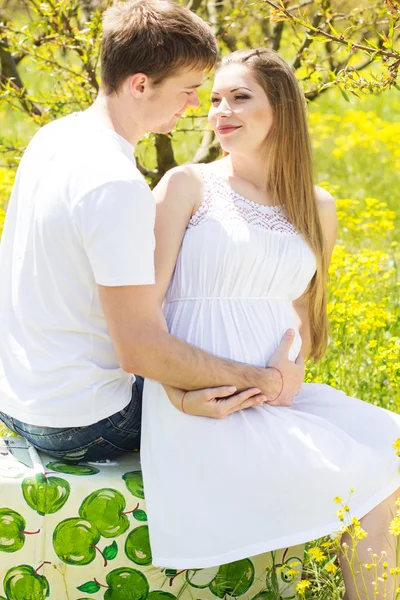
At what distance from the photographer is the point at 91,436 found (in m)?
2.47

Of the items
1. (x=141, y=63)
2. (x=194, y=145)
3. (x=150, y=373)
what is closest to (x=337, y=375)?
(x=150, y=373)

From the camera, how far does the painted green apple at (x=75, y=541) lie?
243 cm

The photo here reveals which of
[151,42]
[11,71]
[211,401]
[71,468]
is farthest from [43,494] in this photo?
[11,71]

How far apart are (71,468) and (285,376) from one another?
65 centimetres

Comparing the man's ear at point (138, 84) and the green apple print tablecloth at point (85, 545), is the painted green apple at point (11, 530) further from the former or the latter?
the man's ear at point (138, 84)

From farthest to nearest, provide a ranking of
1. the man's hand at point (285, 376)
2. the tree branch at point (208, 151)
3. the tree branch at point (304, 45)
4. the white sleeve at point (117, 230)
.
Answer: the tree branch at point (208, 151), the tree branch at point (304, 45), the man's hand at point (285, 376), the white sleeve at point (117, 230)

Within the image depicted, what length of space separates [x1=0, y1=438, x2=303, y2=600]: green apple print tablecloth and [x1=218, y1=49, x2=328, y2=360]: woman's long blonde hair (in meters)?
0.92

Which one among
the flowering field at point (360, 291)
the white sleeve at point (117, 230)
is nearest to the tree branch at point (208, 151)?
the flowering field at point (360, 291)

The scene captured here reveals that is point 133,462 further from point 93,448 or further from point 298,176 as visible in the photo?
point 298,176

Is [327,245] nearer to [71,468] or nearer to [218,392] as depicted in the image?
[218,392]

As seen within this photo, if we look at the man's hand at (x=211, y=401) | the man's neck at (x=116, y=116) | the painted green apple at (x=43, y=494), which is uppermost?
the man's neck at (x=116, y=116)

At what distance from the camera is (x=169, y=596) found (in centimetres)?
253

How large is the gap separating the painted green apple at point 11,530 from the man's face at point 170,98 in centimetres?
109

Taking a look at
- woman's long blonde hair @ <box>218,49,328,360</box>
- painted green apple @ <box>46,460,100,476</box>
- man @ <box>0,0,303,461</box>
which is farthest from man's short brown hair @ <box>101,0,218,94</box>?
painted green apple @ <box>46,460,100,476</box>
